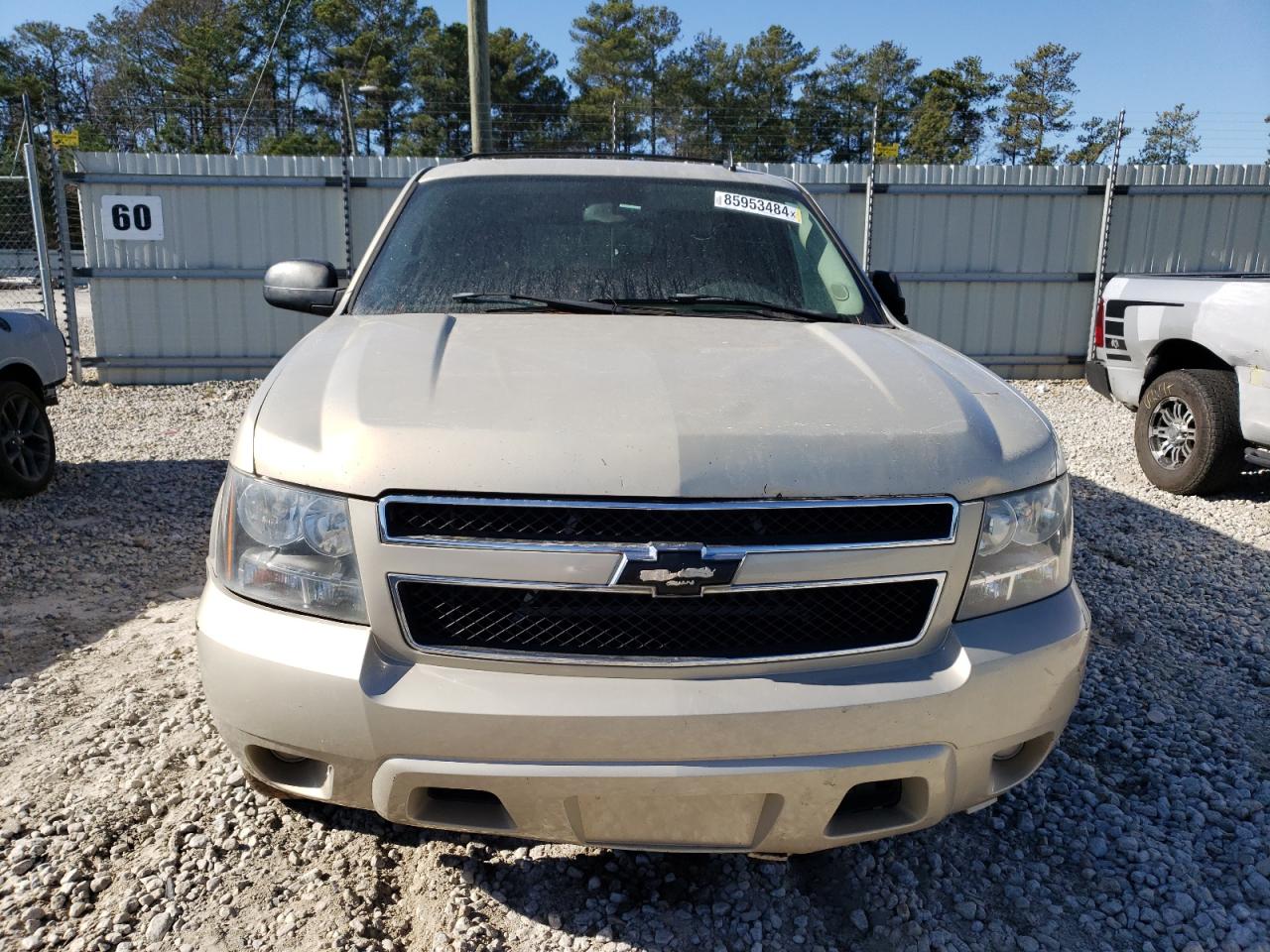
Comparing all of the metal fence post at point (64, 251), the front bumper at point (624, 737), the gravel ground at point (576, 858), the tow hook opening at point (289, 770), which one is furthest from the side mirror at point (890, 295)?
the metal fence post at point (64, 251)

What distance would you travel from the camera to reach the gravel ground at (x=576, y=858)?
2182 mm

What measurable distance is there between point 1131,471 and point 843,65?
54.4m

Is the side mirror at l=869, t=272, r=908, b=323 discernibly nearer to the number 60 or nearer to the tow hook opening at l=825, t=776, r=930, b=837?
the tow hook opening at l=825, t=776, r=930, b=837

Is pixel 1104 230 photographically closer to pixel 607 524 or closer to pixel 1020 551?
pixel 1020 551

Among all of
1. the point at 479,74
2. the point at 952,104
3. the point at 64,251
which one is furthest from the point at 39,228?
the point at 952,104

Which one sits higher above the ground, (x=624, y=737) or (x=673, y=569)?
(x=673, y=569)

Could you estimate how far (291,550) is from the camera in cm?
189

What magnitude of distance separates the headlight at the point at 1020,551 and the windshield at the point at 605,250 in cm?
115

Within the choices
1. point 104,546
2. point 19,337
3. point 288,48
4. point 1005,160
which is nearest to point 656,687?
point 104,546

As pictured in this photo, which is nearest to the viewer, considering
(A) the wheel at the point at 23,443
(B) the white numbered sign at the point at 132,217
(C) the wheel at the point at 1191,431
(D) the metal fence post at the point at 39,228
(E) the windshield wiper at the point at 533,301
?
(E) the windshield wiper at the point at 533,301

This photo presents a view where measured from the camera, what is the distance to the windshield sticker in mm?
3408

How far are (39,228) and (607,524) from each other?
10950 mm

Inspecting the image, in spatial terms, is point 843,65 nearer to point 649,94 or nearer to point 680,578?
point 649,94

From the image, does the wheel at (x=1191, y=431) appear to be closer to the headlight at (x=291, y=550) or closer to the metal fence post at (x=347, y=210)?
the headlight at (x=291, y=550)
